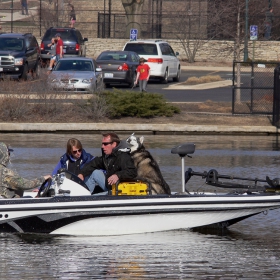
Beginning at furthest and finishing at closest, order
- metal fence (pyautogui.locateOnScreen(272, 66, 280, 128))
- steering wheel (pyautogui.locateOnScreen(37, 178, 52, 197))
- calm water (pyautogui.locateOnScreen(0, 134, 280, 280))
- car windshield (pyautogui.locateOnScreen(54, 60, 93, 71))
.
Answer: car windshield (pyautogui.locateOnScreen(54, 60, 93, 71)) < metal fence (pyautogui.locateOnScreen(272, 66, 280, 128)) < steering wheel (pyautogui.locateOnScreen(37, 178, 52, 197)) < calm water (pyautogui.locateOnScreen(0, 134, 280, 280))

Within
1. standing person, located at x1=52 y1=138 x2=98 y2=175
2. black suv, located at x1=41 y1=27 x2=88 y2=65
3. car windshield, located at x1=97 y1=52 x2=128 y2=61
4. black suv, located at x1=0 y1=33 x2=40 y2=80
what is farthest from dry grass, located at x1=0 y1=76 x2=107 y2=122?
black suv, located at x1=41 y1=27 x2=88 y2=65

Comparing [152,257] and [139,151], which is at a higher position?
[139,151]

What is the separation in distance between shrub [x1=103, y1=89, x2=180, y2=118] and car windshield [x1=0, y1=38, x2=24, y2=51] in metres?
11.9

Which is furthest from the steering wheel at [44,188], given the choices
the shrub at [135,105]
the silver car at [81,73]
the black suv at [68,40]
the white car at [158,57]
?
the black suv at [68,40]

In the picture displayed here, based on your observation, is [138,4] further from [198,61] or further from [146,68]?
[146,68]

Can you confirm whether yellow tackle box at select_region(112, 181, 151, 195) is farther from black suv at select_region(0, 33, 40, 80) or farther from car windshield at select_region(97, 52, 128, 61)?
car windshield at select_region(97, 52, 128, 61)

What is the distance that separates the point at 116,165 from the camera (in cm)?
1106

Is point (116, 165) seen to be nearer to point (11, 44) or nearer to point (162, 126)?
point (162, 126)

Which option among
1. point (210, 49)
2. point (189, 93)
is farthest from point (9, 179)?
point (210, 49)

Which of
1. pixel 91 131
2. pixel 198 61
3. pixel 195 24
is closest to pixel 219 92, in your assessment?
pixel 91 131

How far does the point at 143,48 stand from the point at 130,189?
978 inches

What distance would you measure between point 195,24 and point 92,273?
44.1 metres

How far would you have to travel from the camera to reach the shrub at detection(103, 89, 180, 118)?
22797 mm

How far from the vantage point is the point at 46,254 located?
10.0 m
